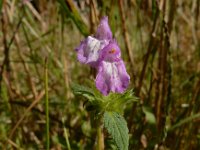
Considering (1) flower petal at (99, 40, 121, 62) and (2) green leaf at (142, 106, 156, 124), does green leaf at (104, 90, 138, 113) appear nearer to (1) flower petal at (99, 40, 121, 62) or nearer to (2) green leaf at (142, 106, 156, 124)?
(1) flower petal at (99, 40, 121, 62)

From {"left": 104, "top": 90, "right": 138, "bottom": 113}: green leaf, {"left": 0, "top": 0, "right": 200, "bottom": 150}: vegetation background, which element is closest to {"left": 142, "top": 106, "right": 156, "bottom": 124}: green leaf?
{"left": 0, "top": 0, "right": 200, "bottom": 150}: vegetation background

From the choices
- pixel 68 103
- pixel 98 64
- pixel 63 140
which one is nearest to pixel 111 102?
pixel 98 64

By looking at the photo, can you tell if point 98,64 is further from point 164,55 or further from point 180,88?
point 180,88

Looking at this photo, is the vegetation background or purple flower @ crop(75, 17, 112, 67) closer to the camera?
purple flower @ crop(75, 17, 112, 67)

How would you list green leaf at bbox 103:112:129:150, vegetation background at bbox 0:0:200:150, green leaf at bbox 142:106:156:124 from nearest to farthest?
green leaf at bbox 103:112:129:150 < vegetation background at bbox 0:0:200:150 < green leaf at bbox 142:106:156:124

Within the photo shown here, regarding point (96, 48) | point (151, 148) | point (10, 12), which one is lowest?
point (151, 148)

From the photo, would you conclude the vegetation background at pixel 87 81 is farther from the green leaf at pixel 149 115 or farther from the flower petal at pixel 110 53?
the flower petal at pixel 110 53

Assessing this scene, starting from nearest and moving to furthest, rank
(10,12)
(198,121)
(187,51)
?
(198,121) < (10,12) < (187,51)
